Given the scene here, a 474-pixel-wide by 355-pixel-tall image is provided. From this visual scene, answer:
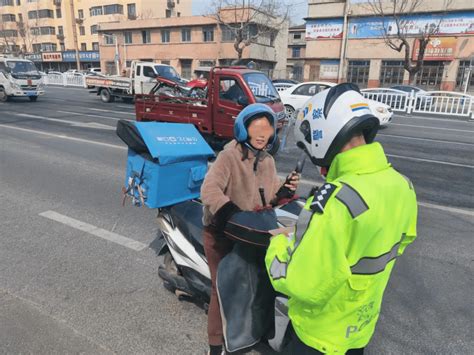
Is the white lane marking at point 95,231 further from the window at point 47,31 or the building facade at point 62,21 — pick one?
the window at point 47,31

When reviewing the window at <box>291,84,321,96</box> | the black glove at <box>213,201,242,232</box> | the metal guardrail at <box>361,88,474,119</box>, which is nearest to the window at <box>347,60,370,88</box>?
the metal guardrail at <box>361,88,474,119</box>

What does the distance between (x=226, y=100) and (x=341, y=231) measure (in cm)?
887

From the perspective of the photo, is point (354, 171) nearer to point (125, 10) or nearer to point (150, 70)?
point (150, 70)

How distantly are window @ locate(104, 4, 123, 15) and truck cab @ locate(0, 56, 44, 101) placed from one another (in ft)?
167

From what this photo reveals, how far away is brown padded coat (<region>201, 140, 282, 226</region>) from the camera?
82.5 inches

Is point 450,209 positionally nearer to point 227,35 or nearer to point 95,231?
point 95,231

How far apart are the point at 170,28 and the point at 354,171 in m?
50.5

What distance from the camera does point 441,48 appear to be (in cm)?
3466

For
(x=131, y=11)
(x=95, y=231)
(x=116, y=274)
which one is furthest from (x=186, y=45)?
(x=116, y=274)

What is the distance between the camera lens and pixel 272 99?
33.4 ft

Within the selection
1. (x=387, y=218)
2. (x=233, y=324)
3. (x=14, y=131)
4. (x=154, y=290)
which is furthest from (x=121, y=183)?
(x=14, y=131)

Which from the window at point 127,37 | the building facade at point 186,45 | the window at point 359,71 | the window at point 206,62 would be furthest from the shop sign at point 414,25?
the window at point 127,37

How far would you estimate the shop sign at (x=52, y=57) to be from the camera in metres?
64.5

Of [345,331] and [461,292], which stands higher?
[345,331]
